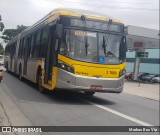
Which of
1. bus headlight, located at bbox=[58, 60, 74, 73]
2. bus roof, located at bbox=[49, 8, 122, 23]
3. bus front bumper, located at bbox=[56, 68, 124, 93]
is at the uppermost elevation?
bus roof, located at bbox=[49, 8, 122, 23]

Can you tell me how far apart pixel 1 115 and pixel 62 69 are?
12.5 feet

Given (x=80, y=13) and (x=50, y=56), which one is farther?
(x=50, y=56)

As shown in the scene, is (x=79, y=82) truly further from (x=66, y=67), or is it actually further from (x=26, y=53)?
(x=26, y=53)

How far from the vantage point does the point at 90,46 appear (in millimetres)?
13211

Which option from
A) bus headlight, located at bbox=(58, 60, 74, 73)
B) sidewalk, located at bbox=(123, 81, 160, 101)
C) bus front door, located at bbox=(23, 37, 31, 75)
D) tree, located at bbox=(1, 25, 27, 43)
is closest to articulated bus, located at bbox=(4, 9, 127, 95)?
bus headlight, located at bbox=(58, 60, 74, 73)

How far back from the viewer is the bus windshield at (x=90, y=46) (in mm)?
13016

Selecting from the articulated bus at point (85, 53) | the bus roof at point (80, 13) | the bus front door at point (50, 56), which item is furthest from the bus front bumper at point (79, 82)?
Result: the bus roof at point (80, 13)

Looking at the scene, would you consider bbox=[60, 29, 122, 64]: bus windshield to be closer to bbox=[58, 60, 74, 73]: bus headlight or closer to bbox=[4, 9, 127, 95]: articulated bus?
bbox=[4, 9, 127, 95]: articulated bus

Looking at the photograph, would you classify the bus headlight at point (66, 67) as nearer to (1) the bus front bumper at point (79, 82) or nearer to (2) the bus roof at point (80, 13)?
(1) the bus front bumper at point (79, 82)

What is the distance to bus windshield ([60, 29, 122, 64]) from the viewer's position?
13.0 meters

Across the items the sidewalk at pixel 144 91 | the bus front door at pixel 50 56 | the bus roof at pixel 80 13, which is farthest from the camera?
the sidewalk at pixel 144 91

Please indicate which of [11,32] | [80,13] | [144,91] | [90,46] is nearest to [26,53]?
[80,13]

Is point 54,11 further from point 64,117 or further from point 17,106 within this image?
point 64,117

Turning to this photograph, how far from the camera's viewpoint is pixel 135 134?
Result: 27.6ft
